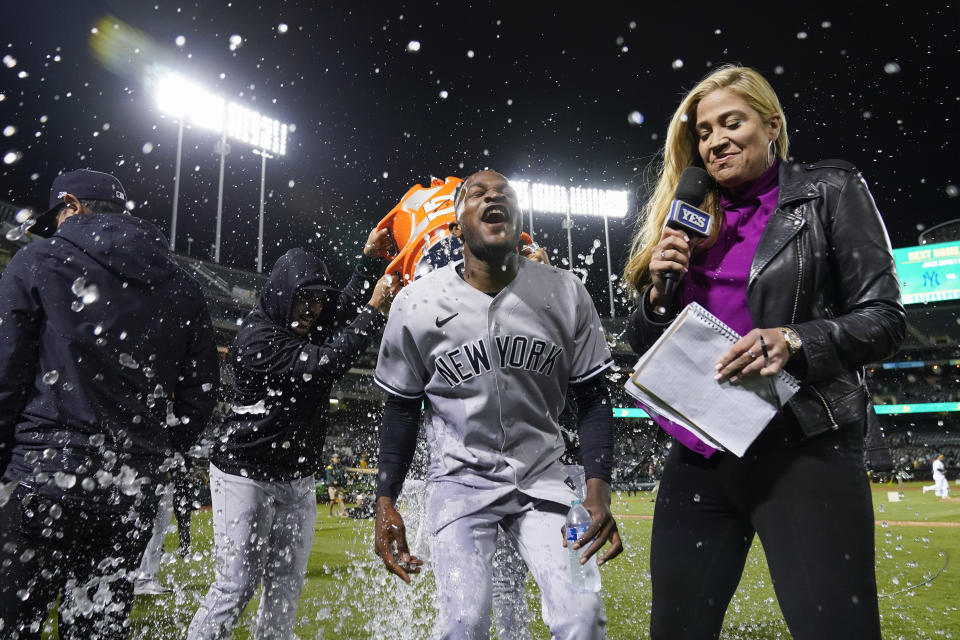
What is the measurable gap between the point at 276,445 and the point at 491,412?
5.52 ft

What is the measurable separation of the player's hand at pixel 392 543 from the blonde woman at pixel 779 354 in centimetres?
90

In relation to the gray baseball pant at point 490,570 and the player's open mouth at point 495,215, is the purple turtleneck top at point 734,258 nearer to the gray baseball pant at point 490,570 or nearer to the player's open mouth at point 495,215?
the player's open mouth at point 495,215

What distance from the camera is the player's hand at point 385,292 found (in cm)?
403

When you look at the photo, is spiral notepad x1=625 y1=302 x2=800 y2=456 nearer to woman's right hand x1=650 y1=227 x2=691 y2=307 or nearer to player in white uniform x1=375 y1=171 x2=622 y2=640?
woman's right hand x1=650 y1=227 x2=691 y2=307

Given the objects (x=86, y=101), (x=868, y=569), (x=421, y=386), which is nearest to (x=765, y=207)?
→ (x=868, y=569)

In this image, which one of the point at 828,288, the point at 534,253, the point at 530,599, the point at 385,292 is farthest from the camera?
the point at 530,599

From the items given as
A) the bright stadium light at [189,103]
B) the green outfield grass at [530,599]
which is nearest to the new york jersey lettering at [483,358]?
the green outfield grass at [530,599]

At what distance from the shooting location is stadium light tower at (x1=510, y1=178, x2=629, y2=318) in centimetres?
3878

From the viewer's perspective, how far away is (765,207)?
209 cm

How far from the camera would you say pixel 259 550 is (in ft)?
11.7

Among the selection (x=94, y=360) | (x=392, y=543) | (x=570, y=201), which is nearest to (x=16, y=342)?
(x=94, y=360)

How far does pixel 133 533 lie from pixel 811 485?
237 cm

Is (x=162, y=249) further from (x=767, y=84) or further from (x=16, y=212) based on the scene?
(x=16, y=212)

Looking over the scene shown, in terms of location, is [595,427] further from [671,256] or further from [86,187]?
[86,187]
